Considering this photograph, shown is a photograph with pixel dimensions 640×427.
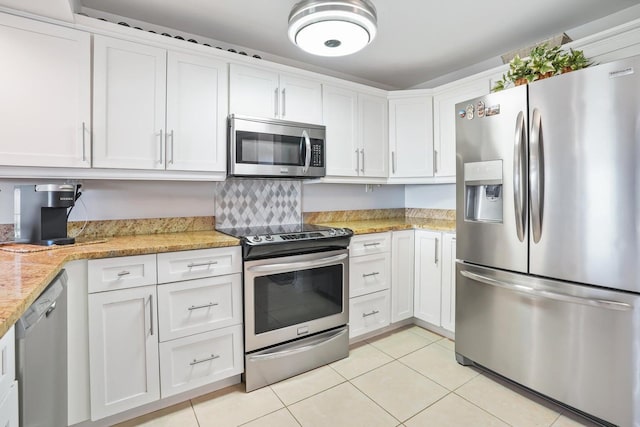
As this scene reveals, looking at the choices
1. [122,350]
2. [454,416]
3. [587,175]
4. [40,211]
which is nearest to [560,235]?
[587,175]

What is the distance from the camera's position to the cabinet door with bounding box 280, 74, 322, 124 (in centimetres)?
247

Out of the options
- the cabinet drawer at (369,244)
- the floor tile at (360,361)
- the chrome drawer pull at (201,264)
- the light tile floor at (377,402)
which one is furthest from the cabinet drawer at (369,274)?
the chrome drawer pull at (201,264)

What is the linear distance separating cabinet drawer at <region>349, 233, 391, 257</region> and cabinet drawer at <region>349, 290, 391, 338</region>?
0.35 m

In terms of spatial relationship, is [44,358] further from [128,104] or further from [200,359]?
[128,104]

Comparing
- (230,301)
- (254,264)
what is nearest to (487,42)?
(254,264)

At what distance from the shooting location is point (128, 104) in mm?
1909

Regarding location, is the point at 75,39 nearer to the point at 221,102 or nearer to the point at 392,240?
the point at 221,102

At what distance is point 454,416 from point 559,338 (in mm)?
701

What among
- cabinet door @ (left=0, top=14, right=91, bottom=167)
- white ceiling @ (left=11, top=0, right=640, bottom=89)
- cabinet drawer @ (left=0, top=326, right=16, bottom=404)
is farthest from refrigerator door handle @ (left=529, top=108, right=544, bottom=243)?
cabinet door @ (left=0, top=14, right=91, bottom=167)

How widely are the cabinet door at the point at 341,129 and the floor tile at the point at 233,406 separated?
1683 millimetres

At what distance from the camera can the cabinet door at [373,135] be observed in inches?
115

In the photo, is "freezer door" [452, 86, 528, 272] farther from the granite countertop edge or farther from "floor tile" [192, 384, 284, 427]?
"floor tile" [192, 384, 284, 427]

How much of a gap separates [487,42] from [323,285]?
2.30 meters

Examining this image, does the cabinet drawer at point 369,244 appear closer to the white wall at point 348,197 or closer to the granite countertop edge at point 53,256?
the granite countertop edge at point 53,256
